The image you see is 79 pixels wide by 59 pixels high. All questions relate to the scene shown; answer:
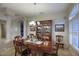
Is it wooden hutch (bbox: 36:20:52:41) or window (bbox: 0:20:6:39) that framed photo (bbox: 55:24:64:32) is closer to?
wooden hutch (bbox: 36:20:52:41)

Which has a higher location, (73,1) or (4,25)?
(73,1)

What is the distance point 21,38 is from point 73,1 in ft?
3.98

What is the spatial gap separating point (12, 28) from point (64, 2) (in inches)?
43.9

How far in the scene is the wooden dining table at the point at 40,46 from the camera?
2.73 metres

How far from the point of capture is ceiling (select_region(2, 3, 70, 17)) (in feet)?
8.93

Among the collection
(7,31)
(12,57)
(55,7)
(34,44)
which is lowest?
(12,57)

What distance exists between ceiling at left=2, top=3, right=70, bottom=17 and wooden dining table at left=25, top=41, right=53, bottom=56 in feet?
1.82

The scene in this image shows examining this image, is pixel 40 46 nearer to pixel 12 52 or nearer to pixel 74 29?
pixel 12 52

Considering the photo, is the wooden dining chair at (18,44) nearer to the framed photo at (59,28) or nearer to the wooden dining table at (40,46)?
the wooden dining table at (40,46)

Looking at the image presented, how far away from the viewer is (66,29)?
9.03ft

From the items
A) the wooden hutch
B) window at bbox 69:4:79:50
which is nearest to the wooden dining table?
the wooden hutch

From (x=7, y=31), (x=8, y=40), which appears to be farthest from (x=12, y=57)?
(x=7, y=31)

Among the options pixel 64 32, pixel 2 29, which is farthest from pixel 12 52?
pixel 64 32

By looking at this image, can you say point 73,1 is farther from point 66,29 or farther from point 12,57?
point 12,57
